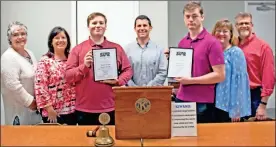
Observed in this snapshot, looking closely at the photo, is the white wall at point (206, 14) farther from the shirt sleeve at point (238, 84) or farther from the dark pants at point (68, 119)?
the dark pants at point (68, 119)

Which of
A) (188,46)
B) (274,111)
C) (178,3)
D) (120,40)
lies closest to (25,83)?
(188,46)

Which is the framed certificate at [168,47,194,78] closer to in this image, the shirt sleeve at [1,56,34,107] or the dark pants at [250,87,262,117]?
the dark pants at [250,87,262,117]

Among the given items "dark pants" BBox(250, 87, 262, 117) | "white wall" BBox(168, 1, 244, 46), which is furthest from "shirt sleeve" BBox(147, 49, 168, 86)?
"white wall" BBox(168, 1, 244, 46)

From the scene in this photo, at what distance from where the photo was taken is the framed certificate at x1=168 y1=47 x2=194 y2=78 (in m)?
2.66

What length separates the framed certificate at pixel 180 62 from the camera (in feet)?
8.73

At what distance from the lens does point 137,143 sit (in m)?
1.55

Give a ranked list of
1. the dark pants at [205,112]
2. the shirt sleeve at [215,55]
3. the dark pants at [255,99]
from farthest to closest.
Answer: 1. the dark pants at [255,99]
2. the dark pants at [205,112]
3. the shirt sleeve at [215,55]

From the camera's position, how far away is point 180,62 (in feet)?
8.77

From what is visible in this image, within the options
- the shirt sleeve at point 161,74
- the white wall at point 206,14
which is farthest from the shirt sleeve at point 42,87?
the white wall at point 206,14

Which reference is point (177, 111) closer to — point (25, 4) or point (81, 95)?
point (81, 95)

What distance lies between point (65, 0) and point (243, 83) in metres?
2.66

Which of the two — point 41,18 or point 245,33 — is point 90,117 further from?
point 41,18

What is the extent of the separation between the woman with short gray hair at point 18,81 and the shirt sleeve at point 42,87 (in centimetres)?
12

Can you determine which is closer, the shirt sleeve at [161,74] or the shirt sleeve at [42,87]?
the shirt sleeve at [42,87]
